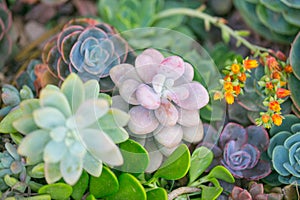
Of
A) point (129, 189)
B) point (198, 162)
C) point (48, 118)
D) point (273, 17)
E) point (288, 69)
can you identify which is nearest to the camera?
point (48, 118)

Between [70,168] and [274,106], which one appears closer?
[70,168]

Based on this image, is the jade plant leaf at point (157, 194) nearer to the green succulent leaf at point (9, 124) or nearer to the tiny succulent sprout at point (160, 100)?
the tiny succulent sprout at point (160, 100)

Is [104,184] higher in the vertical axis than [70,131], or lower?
lower

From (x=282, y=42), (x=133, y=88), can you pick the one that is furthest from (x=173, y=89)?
(x=282, y=42)

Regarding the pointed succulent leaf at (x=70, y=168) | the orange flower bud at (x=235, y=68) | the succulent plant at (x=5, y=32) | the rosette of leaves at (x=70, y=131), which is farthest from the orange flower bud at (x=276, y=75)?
the succulent plant at (x=5, y=32)

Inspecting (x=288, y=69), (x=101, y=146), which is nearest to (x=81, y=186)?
(x=101, y=146)

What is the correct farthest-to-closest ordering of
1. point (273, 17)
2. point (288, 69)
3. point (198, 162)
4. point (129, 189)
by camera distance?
1. point (273, 17)
2. point (288, 69)
3. point (198, 162)
4. point (129, 189)

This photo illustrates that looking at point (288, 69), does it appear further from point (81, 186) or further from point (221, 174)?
point (81, 186)

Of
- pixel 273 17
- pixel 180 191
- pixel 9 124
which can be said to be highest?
pixel 273 17
